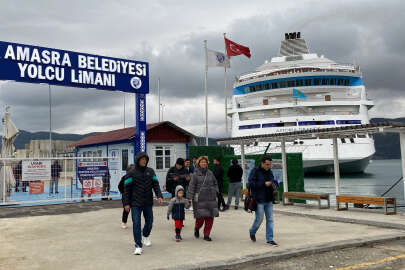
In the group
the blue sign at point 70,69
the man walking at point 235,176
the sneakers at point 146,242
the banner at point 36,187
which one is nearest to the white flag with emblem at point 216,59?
the blue sign at point 70,69

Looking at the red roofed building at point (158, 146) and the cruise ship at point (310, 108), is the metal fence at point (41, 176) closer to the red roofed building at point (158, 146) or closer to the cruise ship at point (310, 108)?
the red roofed building at point (158, 146)

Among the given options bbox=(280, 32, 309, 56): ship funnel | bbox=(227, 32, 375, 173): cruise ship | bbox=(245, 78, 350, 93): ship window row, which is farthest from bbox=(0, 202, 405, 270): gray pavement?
bbox=(280, 32, 309, 56): ship funnel

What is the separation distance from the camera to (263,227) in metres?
8.23

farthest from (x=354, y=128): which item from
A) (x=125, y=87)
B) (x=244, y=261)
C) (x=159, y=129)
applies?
(x=159, y=129)

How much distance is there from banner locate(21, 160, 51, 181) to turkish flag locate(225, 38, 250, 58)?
15.0 m

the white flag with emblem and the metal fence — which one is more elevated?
the white flag with emblem

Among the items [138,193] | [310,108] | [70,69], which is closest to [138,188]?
[138,193]

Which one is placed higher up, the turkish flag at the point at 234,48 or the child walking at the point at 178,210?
the turkish flag at the point at 234,48

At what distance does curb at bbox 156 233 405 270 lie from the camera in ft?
16.5

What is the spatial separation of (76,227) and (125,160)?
9.18 meters

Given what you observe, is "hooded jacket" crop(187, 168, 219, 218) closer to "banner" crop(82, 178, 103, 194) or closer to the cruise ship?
"banner" crop(82, 178, 103, 194)

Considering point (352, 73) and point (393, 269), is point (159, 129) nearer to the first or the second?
point (393, 269)

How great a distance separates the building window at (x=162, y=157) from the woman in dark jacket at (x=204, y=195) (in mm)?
Result: 11093

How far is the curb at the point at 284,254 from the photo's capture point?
16.5 feet
